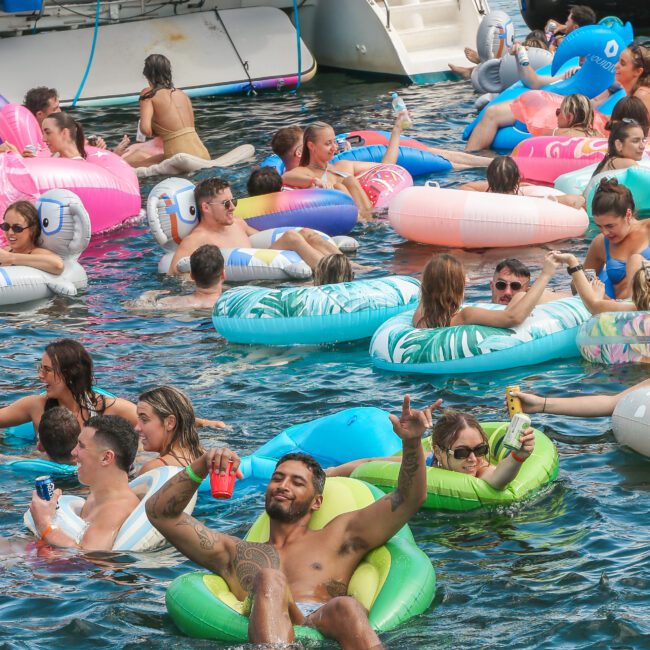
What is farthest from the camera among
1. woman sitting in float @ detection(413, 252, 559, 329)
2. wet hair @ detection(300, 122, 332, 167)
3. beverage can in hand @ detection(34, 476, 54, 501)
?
wet hair @ detection(300, 122, 332, 167)

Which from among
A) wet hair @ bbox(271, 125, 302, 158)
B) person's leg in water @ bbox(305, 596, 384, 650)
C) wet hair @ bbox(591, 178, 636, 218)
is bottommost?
person's leg in water @ bbox(305, 596, 384, 650)

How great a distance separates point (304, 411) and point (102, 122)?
9.57 meters

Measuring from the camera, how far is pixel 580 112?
13.2m

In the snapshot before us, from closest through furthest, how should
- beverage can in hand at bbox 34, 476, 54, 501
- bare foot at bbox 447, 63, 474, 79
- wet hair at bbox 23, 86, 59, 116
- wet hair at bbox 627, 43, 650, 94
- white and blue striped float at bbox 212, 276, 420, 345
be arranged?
beverage can in hand at bbox 34, 476, 54, 501 → white and blue striped float at bbox 212, 276, 420, 345 → wet hair at bbox 23, 86, 59, 116 → wet hair at bbox 627, 43, 650, 94 → bare foot at bbox 447, 63, 474, 79

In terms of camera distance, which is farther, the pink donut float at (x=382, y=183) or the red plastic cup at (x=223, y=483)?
the pink donut float at (x=382, y=183)

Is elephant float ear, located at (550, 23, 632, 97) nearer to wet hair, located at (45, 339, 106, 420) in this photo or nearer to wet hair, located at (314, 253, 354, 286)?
wet hair, located at (314, 253, 354, 286)

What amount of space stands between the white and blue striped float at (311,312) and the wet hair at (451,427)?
259cm

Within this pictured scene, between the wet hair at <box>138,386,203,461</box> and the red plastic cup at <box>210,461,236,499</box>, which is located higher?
the red plastic cup at <box>210,461,236,499</box>

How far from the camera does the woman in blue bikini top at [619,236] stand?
8.87 meters

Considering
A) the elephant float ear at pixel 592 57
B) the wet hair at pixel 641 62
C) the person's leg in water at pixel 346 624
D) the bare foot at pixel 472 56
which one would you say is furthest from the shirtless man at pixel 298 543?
the bare foot at pixel 472 56

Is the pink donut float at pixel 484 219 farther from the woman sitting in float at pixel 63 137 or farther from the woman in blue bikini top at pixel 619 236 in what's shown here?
the woman sitting in float at pixel 63 137

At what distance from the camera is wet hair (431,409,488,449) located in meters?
6.59

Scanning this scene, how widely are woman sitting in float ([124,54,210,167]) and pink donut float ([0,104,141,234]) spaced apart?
3.63 feet

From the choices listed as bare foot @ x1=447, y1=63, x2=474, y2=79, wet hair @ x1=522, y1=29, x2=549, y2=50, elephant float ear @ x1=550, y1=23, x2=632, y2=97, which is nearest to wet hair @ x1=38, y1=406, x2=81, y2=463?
elephant float ear @ x1=550, y1=23, x2=632, y2=97
